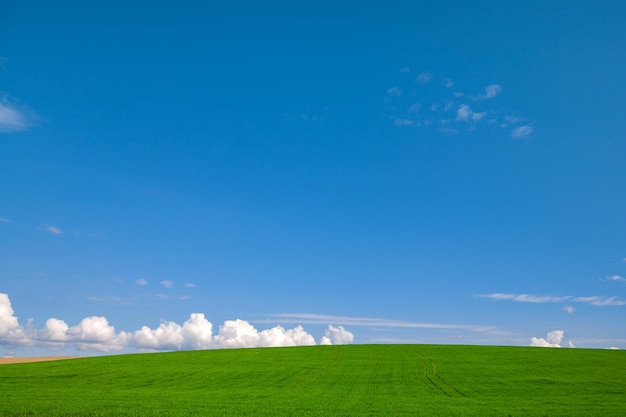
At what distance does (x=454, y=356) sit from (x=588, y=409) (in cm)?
3046

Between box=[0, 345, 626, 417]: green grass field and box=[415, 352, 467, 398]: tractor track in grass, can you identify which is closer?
box=[0, 345, 626, 417]: green grass field

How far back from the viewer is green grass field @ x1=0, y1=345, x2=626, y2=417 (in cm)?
2948

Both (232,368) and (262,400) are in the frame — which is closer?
(262,400)

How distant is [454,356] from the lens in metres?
60.3

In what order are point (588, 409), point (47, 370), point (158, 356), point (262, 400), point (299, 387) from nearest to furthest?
1. point (588, 409)
2. point (262, 400)
3. point (299, 387)
4. point (47, 370)
5. point (158, 356)

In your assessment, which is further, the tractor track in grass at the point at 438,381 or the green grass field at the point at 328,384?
the tractor track in grass at the point at 438,381

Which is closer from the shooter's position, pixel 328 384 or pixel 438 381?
pixel 328 384

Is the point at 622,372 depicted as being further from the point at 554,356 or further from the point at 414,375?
the point at 414,375

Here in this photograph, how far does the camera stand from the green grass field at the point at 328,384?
29484 mm

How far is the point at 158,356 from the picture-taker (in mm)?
63500

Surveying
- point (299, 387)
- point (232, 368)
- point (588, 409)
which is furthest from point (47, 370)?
point (588, 409)

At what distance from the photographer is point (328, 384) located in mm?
41781

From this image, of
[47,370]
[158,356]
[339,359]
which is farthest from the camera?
[158,356]

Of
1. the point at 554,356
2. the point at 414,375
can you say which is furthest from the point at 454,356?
the point at 414,375
